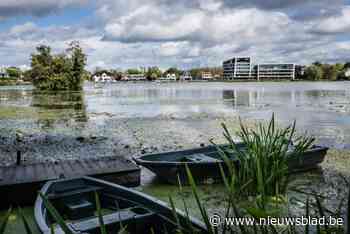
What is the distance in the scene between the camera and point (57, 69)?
43219 mm

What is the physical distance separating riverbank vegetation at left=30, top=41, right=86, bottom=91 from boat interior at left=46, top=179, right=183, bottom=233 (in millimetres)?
41370

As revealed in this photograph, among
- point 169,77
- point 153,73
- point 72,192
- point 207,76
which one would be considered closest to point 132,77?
point 153,73

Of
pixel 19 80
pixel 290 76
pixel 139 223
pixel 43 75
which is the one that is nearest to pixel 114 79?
pixel 19 80

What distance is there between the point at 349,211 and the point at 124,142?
886 cm

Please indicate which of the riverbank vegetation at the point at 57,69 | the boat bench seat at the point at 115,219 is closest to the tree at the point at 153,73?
the riverbank vegetation at the point at 57,69

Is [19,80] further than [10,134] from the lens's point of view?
Yes

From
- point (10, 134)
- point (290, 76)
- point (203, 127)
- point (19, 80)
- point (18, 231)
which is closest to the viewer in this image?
point (18, 231)

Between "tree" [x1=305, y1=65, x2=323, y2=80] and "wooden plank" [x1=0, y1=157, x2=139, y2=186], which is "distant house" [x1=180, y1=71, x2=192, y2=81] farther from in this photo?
"wooden plank" [x1=0, y1=157, x2=139, y2=186]

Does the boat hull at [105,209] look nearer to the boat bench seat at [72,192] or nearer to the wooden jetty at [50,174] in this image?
the boat bench seat at [72,192]

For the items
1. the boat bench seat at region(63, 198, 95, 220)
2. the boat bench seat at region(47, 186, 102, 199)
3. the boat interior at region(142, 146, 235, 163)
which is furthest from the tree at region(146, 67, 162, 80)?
the boat bench seat at region(63, 198, 95, 220)

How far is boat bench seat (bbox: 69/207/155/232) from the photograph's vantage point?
9.84 feet

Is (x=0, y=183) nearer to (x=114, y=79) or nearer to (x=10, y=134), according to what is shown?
(x=10, y=134)

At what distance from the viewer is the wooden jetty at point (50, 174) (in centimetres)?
454

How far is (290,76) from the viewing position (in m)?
121
